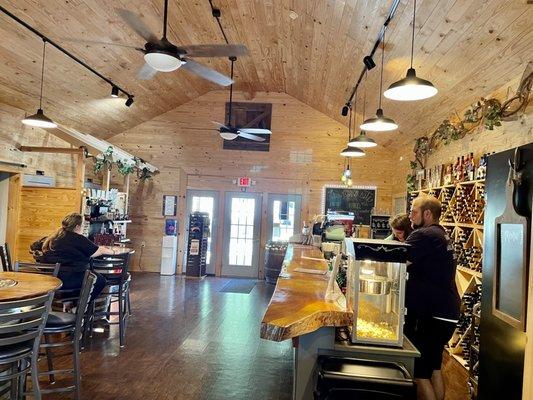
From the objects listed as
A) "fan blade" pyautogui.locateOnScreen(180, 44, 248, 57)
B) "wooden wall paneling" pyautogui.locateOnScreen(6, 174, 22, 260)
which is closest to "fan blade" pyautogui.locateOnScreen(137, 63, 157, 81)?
"fan blade" pyautogui.locateOnScreen(180, 44, 248, 57)

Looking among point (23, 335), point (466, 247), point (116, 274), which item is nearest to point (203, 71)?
point (116, 274)

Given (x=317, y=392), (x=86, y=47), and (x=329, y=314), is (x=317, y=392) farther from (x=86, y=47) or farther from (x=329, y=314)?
(x=86, y=47)

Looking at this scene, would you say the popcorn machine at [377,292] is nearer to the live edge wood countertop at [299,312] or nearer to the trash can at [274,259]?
the live edge wood countertop at [299,312]

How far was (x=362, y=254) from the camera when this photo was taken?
78.7 inches

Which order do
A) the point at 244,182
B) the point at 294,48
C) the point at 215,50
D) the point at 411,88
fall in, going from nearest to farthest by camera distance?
the point at 411,88, the point at 215,50, the point at 294,48, the point at 244,182

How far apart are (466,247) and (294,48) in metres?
3.67

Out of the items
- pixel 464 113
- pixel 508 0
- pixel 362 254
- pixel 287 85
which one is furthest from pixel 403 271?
pixel 287 85

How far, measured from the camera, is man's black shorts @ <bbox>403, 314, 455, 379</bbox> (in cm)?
252

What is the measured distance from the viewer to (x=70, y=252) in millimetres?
3980

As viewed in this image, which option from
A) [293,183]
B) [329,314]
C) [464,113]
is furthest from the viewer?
[293,183]

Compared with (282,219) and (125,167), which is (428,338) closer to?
(282,219)

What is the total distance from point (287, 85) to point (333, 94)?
158cm

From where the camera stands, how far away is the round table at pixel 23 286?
2.44 metres

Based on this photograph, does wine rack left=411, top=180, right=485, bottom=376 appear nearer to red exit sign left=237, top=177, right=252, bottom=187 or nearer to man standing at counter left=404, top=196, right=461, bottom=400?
man standing at counter left=404, top=196, right=461, bottom=400
